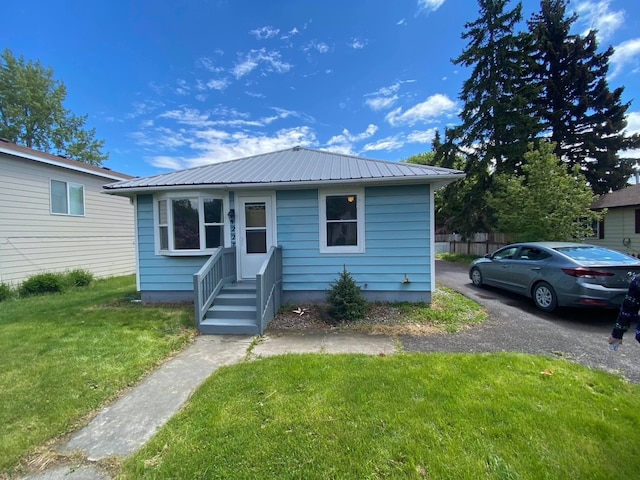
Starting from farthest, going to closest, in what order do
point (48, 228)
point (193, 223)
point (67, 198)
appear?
point (67, 198), point (48, 228), point (193, 223)

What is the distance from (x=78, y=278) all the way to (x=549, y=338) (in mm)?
12996

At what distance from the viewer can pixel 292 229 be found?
22.2 feet

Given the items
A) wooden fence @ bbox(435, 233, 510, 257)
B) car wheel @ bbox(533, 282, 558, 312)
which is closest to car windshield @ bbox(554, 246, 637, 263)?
car wheel @ bbox(533, 282, 558, 312)

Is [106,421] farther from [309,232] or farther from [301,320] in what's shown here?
[309,232]

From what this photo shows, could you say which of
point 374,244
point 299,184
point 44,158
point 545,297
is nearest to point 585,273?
point 545,297

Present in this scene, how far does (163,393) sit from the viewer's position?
326 cm

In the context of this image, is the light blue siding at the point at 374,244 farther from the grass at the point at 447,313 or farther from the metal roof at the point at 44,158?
the metal roof at the point at 44,158

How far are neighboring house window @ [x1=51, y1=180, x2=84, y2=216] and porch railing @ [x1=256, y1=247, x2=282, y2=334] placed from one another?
8.94 meters

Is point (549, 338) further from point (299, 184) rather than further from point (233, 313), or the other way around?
point (233, 313)

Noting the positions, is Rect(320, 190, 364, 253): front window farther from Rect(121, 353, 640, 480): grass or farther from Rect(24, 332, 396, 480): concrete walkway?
Rect(121, 353, 640, 480): grass

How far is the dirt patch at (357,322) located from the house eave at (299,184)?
107 inches

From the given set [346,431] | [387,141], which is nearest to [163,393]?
[346,431]

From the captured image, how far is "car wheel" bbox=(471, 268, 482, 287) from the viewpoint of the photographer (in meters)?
8.61

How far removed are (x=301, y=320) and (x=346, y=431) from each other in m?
3.47
